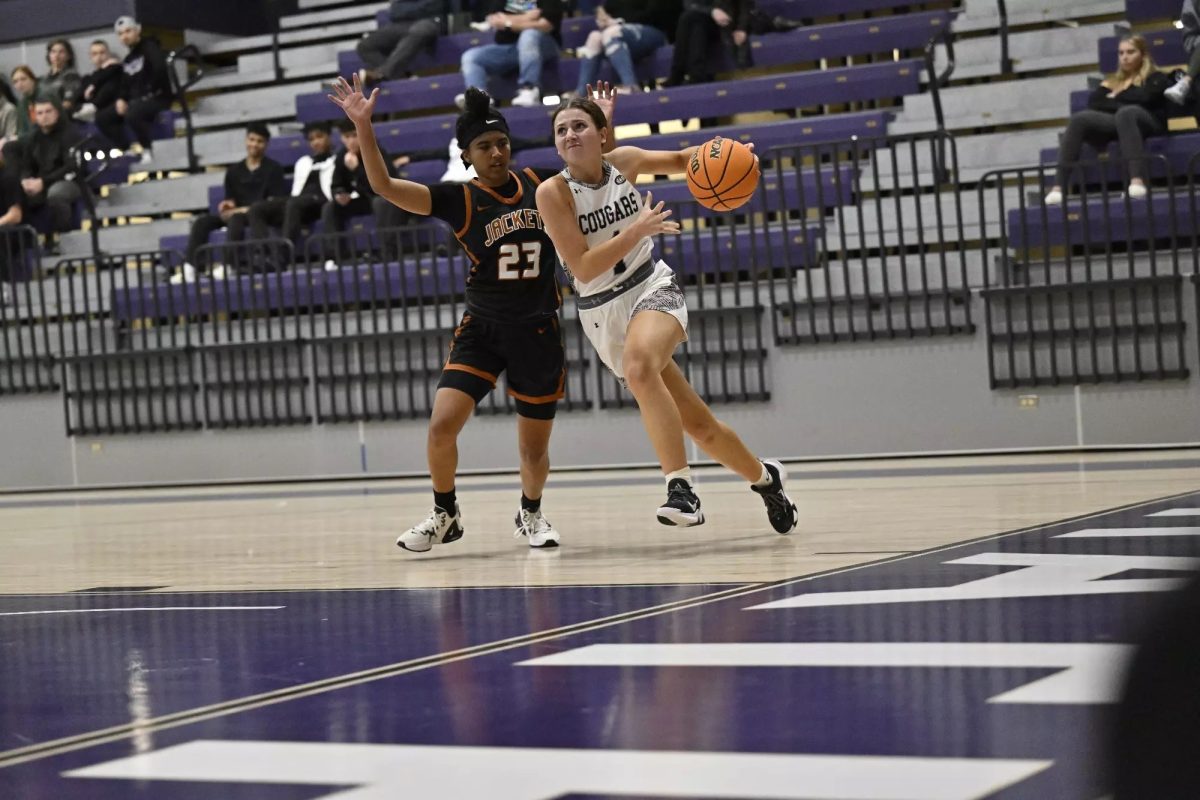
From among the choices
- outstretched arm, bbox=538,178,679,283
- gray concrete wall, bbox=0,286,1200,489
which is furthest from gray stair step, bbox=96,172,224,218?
outstretched arm, bbox=538,178,679,283

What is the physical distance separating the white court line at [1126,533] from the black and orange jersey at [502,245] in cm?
197

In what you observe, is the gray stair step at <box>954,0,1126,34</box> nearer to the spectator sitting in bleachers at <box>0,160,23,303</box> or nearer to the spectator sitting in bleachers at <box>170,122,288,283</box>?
the spectator sitting in bleachers at <box>170,122,288,283</box>

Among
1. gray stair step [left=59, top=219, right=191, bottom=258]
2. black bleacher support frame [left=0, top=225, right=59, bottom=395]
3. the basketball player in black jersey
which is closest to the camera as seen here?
the basketball player in black jersey

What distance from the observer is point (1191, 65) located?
10812mm

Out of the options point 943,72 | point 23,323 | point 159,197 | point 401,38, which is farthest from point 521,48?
point 23,323

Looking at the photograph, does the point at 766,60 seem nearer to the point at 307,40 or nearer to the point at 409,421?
the point at 409,421

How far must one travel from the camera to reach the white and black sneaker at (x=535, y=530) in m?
5.94

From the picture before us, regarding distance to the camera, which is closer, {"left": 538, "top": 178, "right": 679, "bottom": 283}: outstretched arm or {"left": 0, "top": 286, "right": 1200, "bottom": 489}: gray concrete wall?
{"left": 538, "top": 178, "right": 679, "bottom": 283}: outstretched arm

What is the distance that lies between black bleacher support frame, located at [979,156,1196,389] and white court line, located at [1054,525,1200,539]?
5191mm

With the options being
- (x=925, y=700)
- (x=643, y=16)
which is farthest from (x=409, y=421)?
(x=925, y=700)

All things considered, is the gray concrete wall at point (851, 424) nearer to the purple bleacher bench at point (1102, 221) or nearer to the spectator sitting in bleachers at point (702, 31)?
the purple bleacher bench at point (1102, 221)

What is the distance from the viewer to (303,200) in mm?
13344

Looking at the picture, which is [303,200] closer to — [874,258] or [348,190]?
Result: [348,190]

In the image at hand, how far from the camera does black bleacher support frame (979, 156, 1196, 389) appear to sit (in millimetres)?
10227
